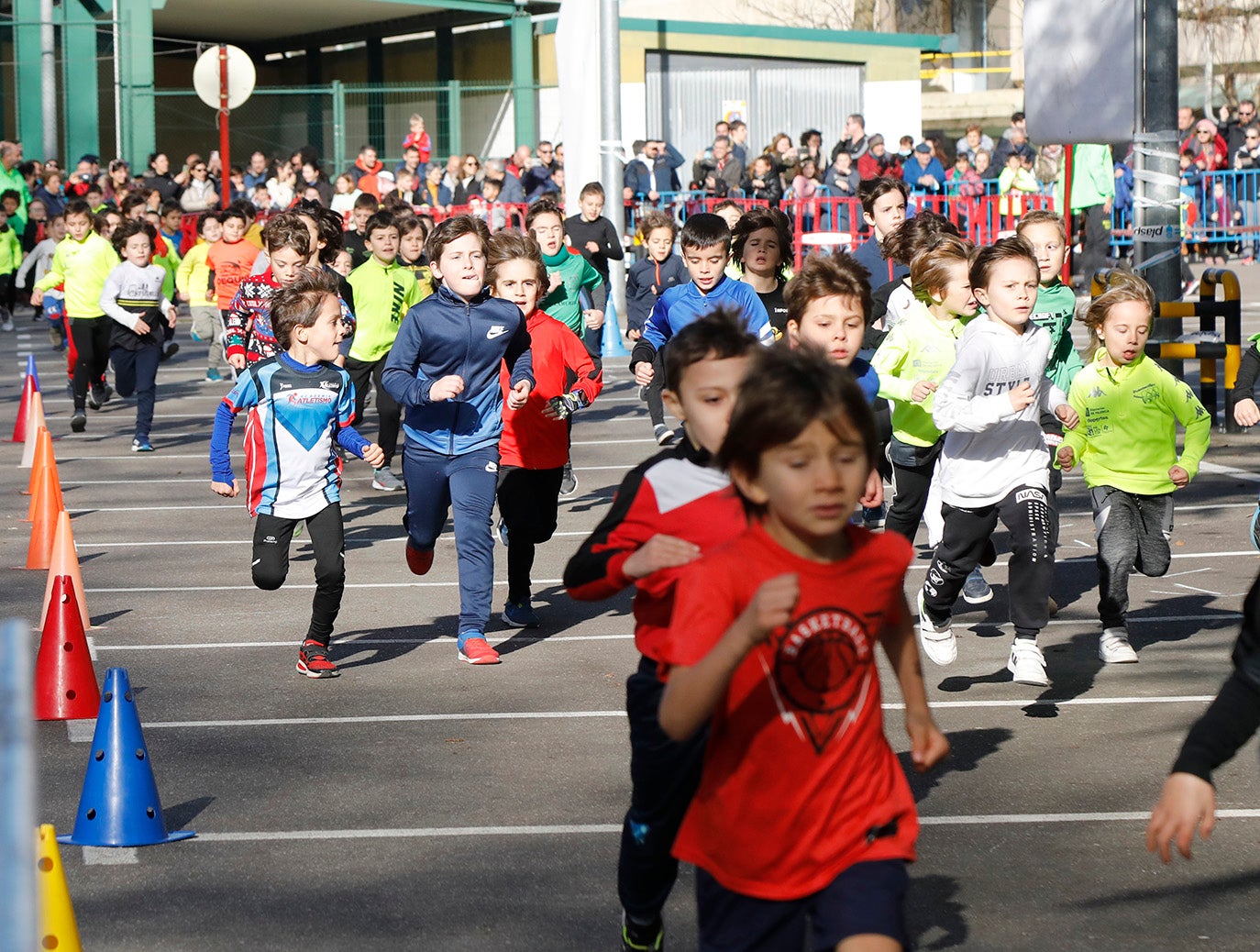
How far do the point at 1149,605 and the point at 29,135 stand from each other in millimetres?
33053

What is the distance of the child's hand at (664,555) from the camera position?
380cm

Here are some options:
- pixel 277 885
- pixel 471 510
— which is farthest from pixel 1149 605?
pixel 277 885

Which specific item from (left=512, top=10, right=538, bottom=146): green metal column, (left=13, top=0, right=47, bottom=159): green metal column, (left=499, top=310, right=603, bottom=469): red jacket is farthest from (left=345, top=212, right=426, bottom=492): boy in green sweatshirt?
(left=512, top=10, right=538, bottom=146): green metal column

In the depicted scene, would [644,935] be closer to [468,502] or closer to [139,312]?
[468,502]

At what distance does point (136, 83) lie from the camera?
38.2 metres

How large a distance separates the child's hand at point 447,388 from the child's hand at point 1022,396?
2.34 metres

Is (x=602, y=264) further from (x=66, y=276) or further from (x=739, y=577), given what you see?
(x=739, y=577)

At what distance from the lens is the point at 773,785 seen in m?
3.36

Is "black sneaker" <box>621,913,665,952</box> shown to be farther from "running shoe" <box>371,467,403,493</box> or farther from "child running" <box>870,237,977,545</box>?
"running shoe" <box>371,467,403,493</box>

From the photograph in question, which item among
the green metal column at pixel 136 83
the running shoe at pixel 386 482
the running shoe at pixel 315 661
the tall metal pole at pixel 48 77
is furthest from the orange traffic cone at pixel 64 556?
the green metal column at pixel 136 83

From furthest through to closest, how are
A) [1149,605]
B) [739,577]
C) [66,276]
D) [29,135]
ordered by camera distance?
[29,135] → [66,276] → [1149,605] → [739,577]

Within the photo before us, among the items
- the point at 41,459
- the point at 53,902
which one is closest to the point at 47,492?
the point at 41,459

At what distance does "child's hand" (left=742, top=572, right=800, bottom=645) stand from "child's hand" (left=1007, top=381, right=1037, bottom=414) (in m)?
3.33

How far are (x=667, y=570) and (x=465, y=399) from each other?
417 centimetres
